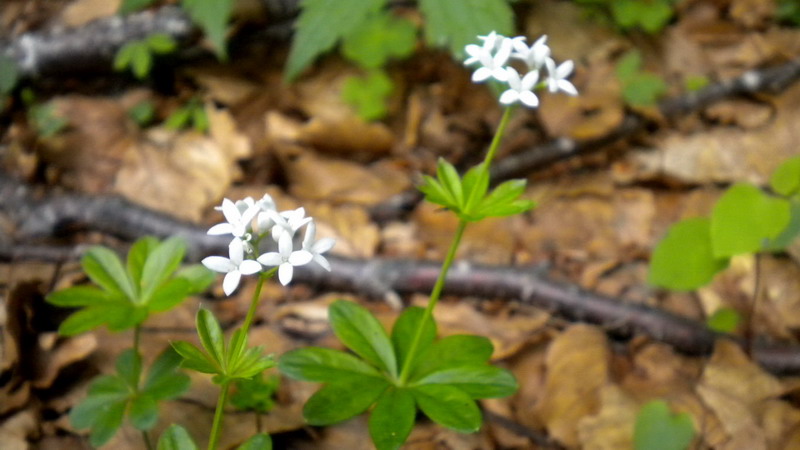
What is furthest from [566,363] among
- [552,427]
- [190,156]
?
[190,156]

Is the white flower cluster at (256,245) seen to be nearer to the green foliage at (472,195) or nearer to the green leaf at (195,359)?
the green leaf at (195,359)

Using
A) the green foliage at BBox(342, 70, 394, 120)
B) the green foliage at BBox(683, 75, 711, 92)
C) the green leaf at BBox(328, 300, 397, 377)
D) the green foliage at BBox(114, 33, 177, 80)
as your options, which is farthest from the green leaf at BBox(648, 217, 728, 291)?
the green foliage at BBox(114, 33, 177, 80)

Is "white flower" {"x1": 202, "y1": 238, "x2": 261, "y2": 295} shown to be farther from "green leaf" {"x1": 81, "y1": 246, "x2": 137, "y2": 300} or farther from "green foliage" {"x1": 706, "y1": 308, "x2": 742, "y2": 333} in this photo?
"green foliage" {"x1": 706, "y1": 308, "x2": 742, "y2": 333}

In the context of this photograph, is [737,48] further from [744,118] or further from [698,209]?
[698,209]

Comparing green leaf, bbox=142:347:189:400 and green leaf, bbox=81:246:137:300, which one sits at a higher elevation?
green leaf, bbox=81:246:137:300

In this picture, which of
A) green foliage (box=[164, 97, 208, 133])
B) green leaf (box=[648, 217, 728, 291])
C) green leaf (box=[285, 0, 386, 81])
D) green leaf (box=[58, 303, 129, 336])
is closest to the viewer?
green leaf (box=[58, 303, 129, 336])

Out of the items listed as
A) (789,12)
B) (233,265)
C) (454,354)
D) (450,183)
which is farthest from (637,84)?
(233,265)
